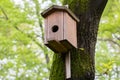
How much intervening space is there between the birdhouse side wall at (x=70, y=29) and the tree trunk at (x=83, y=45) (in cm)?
5

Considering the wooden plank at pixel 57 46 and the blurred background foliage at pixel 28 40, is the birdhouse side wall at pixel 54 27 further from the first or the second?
the blurred background foliage at pixel 28 40

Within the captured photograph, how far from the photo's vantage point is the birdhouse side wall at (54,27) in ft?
8.08

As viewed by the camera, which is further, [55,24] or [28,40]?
[28,40]

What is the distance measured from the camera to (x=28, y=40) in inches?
251

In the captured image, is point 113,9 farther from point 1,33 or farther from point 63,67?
point 63,67

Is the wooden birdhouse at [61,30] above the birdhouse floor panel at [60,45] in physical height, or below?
above

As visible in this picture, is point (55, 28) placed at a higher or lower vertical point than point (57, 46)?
higher

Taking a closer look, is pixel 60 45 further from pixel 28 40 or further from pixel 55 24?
pixel 28 40

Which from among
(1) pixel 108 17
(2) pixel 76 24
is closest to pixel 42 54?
(1) pixel 108 17

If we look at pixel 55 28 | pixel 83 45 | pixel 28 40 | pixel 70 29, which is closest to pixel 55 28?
pixel 55 28

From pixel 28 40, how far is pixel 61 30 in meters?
3.97

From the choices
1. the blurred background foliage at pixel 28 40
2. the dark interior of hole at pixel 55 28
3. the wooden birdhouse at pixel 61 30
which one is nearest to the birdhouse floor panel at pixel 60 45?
the wooden birdhouse at pixel 61 30

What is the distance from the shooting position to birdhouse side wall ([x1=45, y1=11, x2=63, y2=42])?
2.46 metres

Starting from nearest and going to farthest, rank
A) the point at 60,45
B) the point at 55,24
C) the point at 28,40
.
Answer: the point at 60,45 < the point at 55,24 < the point at 28,40
